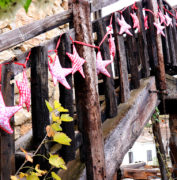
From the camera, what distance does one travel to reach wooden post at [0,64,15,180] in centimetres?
103

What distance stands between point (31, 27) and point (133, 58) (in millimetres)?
1188

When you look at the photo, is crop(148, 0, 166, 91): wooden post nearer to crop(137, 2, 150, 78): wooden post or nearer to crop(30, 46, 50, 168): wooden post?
crop(137, 2, 150, 78): wooden post

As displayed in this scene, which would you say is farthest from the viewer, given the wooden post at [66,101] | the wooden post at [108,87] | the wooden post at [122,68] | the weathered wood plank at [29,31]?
the wooden post at [122,68]

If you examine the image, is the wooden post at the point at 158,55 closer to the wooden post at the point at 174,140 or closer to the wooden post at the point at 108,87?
the wooden post at the point at 108,87

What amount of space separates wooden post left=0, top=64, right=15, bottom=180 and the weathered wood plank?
0.39 ft

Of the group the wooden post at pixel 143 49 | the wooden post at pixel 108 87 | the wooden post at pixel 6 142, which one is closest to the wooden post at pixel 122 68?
the wooden post at pixel 108 87

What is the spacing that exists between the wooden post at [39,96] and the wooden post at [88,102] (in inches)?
12.1

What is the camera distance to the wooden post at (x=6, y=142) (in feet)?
3.37

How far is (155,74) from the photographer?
95.8 inches

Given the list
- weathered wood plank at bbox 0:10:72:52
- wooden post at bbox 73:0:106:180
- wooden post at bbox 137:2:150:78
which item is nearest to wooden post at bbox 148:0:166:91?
wooden post at bbox 137:2:150:78

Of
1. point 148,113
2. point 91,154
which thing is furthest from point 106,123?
point 148,113

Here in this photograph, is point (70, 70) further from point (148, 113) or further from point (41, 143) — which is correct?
point (148, 113)

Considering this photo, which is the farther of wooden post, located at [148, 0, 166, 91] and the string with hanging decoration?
wooden post, located at [148, 0, 166, 91]

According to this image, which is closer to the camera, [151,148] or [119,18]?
[119,18]
